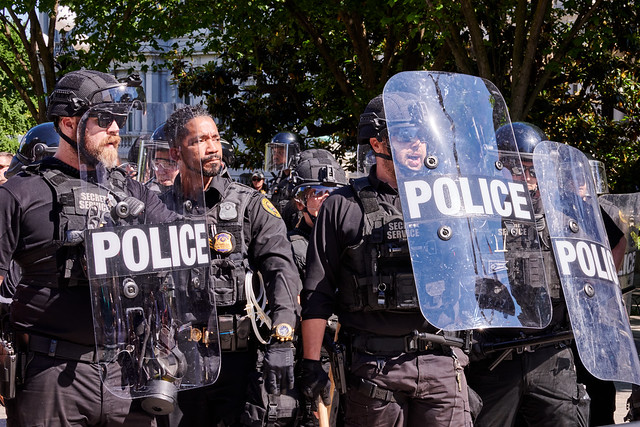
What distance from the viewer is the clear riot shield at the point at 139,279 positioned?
3.44 meters

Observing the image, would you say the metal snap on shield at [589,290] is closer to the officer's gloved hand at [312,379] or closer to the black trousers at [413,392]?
the black trousers at [413,392]

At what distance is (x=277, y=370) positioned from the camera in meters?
4.13

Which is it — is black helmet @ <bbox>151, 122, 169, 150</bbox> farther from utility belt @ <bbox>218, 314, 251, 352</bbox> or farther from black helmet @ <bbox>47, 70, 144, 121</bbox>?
utility belt @ <bbox>218, 314, 251, 352</bbox>

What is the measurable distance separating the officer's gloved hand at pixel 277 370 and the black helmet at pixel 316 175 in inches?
88.2

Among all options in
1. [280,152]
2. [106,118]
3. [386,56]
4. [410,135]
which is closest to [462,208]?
[410,135]

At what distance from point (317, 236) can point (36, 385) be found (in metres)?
1.37

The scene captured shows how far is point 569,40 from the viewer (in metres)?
11.8

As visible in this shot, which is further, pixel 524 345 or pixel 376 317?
pixel 524 345

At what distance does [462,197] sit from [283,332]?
1.17m

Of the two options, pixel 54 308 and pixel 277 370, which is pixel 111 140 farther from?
pixel 277 370

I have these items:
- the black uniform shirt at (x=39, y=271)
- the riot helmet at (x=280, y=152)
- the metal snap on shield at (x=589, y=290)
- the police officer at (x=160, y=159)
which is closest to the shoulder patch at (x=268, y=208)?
the police officer at (x=160, y=159)

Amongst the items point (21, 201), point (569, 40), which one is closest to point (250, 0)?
point (569, 40)

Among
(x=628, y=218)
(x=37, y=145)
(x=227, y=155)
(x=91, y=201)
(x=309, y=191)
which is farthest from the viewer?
(x=309, y=191)

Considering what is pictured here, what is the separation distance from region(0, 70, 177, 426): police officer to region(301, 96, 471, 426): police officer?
88 centimetres
